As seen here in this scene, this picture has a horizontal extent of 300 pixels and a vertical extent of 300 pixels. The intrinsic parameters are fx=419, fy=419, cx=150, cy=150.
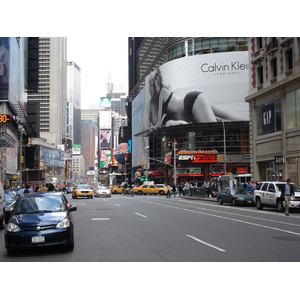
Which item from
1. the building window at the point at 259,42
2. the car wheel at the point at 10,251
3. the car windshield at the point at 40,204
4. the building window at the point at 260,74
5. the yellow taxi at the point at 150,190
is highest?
the building window at the point at 259,42

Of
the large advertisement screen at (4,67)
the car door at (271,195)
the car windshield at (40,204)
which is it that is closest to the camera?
the car windshield at (40,204)

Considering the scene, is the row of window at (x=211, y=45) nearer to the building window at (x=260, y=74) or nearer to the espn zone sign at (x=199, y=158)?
the espn zone sign at (x=199, y=158)

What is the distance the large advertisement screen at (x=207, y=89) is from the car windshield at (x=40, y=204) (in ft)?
237

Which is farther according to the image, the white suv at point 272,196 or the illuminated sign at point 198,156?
the illuminated sign at point 198,156

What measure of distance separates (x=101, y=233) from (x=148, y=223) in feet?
11.5

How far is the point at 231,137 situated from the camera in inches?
3275

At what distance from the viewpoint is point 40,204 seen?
11430 millimetres

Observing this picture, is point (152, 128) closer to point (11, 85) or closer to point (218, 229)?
point (11, 85)

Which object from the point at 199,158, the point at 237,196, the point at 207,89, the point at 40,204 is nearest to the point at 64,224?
the point at 40,204

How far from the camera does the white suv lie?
23609 millimetres

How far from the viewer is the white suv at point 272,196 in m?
23.6

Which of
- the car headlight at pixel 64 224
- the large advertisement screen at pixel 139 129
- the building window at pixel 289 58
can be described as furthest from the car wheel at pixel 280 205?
the large advertisement screen at pixel 139 129

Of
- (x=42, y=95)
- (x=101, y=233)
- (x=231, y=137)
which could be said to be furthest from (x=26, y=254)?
(x=42, y=95)

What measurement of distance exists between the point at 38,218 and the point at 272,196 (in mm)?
17227
